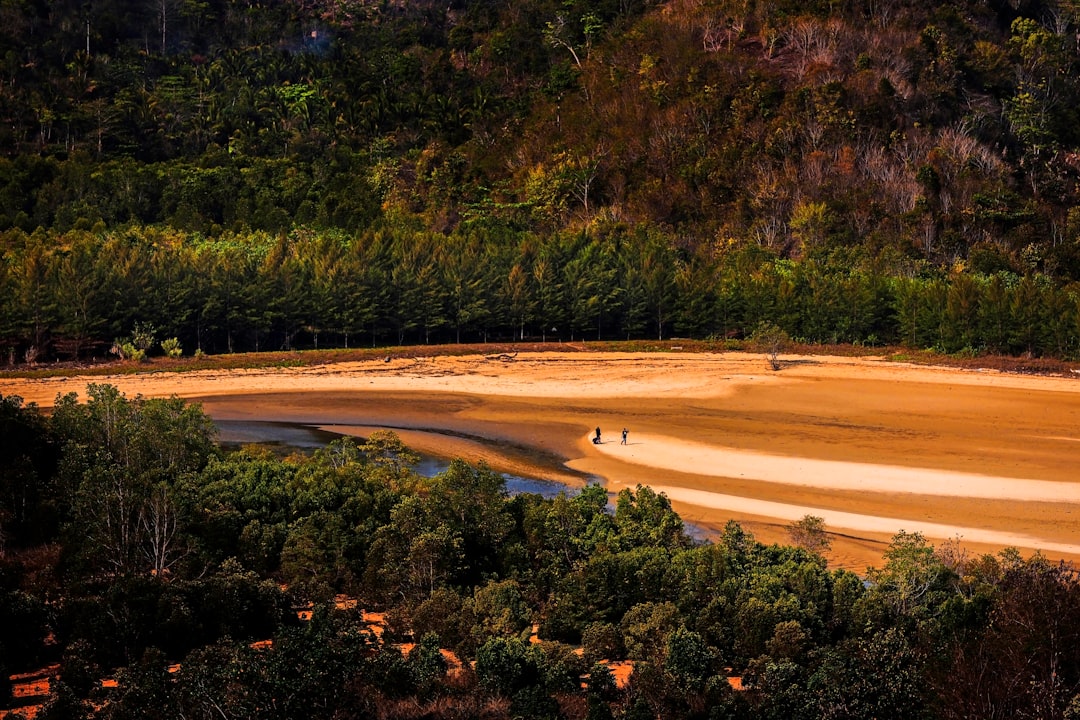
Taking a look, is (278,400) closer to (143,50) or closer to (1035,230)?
(1035,230)

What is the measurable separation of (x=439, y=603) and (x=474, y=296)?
61.0 metres

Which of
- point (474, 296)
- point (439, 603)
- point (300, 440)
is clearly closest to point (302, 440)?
point (300, 440)

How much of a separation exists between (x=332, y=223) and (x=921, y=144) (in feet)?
192

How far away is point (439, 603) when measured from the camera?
29703mm

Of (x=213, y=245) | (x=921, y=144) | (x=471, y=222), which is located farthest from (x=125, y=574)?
(x=921, y=144)

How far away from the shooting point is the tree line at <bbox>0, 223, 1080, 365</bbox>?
78.7 metres

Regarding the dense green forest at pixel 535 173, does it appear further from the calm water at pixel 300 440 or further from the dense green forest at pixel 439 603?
the dense green forest at pixel 439 603

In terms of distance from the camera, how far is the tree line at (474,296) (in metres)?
78.7

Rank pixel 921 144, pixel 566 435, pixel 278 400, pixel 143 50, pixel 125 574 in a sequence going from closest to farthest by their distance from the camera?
1. pixel 125 574
2. pixel 566 435
3. pixel 278 400
4. pixel 921 144
5. pixel 143 50

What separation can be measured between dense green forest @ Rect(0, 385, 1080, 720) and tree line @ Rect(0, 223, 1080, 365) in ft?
130

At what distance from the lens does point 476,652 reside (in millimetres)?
26969

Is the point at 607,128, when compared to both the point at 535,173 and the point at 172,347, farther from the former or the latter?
the point at 172,347

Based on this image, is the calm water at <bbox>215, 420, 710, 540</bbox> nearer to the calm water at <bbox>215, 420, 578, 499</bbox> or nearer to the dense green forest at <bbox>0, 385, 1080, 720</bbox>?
the calm water at <bbox>215, 420, 578, 499</bbox>

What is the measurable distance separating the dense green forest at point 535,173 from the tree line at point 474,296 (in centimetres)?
23
